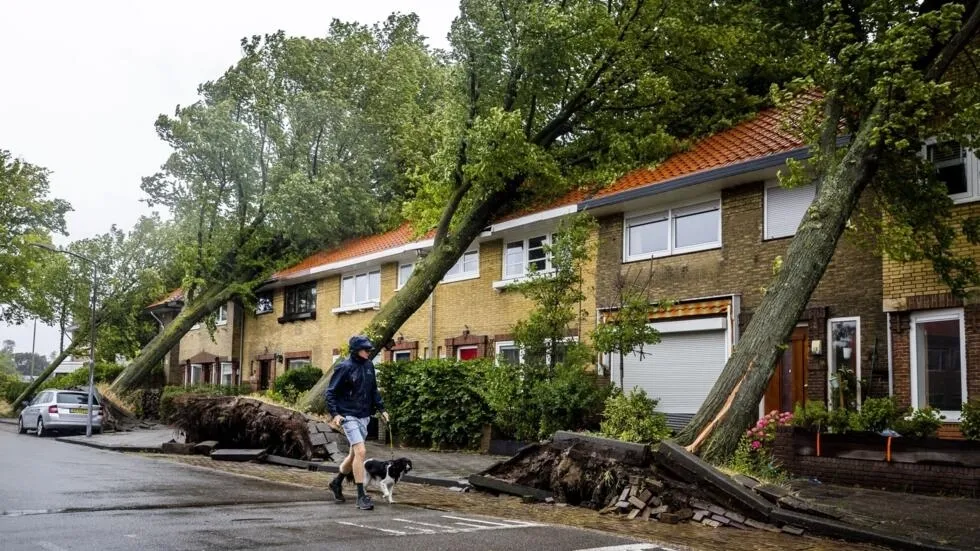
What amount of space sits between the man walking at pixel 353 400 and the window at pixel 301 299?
74.4 ft

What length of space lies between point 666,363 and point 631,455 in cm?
843

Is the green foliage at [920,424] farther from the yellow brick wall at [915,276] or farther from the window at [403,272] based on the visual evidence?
the window at [403,272]

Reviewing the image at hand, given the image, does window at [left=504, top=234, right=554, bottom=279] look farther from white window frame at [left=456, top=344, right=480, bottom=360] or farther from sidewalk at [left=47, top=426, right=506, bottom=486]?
sidewalk at [left=47, top=426, right=506, bottom=486]

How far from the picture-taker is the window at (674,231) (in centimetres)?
1825

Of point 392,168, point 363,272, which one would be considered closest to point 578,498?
point 363,272

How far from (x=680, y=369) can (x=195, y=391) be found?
23.7 meters

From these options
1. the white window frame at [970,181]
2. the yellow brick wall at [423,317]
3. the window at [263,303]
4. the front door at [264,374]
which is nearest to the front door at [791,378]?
the white window frame at [970,181]

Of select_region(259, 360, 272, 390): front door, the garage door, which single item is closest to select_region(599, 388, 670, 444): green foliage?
the garage door

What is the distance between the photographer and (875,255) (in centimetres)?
1429

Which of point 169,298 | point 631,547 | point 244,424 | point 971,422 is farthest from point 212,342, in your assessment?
point 631,547

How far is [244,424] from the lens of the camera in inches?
724

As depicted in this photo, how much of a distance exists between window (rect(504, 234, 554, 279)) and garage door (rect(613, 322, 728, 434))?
4059 mm

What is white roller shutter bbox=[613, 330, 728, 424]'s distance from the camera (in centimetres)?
Result: 1792

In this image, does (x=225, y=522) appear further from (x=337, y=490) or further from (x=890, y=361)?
(x=890, y=361)
